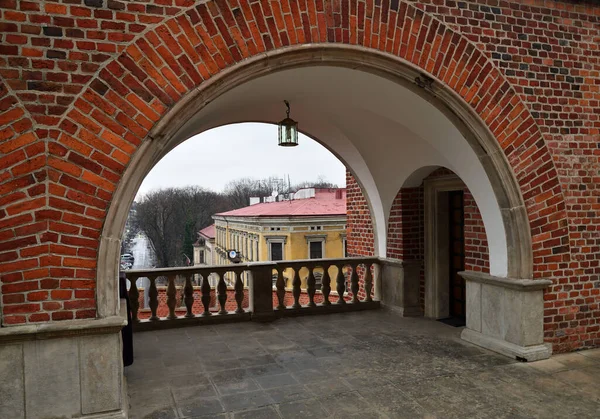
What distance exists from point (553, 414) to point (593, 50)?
168 inches

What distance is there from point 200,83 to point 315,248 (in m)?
23.2

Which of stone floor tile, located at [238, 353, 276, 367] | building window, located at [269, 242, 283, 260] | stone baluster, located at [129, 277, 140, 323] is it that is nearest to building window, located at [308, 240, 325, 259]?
building window, located at [269, 242, 283, 260]

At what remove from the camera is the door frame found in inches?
297

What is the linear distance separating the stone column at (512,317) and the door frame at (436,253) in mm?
1765

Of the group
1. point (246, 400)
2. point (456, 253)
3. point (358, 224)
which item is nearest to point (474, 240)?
point (456, 253)

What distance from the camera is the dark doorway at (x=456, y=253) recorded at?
7.40 metres

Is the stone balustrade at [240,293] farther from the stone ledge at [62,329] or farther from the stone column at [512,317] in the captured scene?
the stone ledge at [62,329]

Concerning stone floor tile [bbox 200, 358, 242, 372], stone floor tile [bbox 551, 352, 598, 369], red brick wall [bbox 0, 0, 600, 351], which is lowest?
stone floor tile [bbox 551, 352, 598, 369]

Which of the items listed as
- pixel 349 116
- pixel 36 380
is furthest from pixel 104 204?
pixel 349 116

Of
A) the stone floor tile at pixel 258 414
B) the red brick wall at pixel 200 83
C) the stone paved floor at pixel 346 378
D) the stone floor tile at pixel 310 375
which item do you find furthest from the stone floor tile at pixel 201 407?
the red brick wall at pixel 200 83

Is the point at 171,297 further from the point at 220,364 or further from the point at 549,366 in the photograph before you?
the point at 549,366

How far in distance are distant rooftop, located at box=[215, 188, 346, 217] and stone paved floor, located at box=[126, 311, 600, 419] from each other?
65.3 ft

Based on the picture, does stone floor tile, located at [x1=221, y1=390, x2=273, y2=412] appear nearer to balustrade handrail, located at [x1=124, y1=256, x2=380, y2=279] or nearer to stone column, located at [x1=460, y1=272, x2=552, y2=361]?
balustrade handrail, located at [x1=124, y1=256, x2=380, y2=279]

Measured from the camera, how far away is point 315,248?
2688cm
